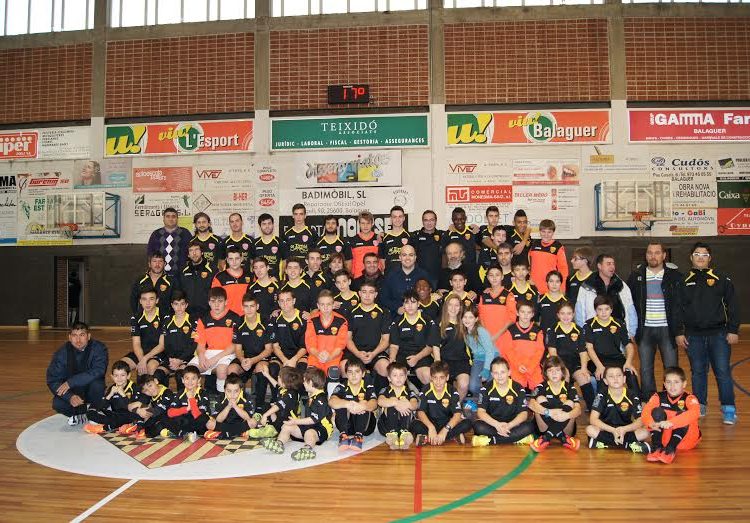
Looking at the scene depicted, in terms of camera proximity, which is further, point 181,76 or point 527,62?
point 181,76

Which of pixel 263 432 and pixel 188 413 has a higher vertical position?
pixel 188 413

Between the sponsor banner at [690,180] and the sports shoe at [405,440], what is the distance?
1141 cm

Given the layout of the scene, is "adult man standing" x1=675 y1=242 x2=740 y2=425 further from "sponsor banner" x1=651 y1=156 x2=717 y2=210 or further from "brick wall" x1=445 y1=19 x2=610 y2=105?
"brick wall" x1=445 y1=19 x2=610 y2=105

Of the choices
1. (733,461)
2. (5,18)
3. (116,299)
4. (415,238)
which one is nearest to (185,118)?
(116,299)

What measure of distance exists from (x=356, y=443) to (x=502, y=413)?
152cm

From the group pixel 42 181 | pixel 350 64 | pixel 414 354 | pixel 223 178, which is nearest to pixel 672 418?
pixel 414 354

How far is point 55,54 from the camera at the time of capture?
622 inches

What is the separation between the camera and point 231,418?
5953mm

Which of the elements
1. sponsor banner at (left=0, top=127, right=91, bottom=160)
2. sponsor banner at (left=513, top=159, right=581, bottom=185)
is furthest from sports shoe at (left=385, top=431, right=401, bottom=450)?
sponsor banner at (left=0, top=127, right=91, bottom=160)

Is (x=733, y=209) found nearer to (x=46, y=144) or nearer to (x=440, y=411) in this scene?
(x=440, y=411)

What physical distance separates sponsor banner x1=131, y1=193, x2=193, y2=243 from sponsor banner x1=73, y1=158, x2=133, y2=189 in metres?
0.69

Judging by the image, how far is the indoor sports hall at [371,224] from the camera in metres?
5.90

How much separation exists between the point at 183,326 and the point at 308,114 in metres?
8.81

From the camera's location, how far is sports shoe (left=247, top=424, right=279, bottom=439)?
19.0ft
